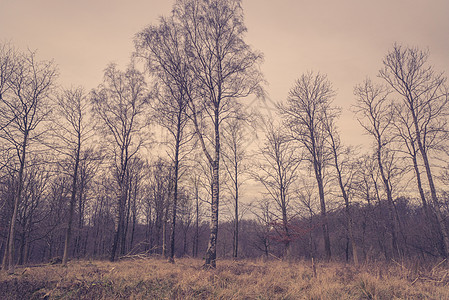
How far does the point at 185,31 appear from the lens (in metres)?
12.4

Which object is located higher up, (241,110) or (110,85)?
(110,85)

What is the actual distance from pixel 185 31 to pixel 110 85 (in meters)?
7.91

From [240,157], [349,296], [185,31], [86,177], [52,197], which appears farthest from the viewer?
[52,197]

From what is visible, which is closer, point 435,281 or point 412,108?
point 435,281

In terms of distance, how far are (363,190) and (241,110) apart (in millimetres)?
15537

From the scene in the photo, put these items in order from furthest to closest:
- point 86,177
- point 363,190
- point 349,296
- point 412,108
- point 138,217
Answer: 1. point 138,217
2. point 363,190
3. point 86,177
4. point 412,108
5. point 349,296

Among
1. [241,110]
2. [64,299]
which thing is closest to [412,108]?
[241,110]

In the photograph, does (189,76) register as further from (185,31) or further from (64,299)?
(64,299)

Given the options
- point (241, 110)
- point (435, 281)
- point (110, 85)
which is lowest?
point (435, 281)

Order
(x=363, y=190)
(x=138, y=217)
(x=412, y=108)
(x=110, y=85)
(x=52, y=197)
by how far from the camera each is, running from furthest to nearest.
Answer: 1. (x=138, y=217)
2. (x=52, y=197)
3. (x=363, y=190)
4. (x=110, y=85)
5. (x=412, y=108)

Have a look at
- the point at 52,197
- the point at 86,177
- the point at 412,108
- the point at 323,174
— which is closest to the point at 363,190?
the point at 323,174

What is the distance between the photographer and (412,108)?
1527 centimetres

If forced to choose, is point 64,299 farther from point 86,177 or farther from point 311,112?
point 311,112

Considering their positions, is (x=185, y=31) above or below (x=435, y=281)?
above
